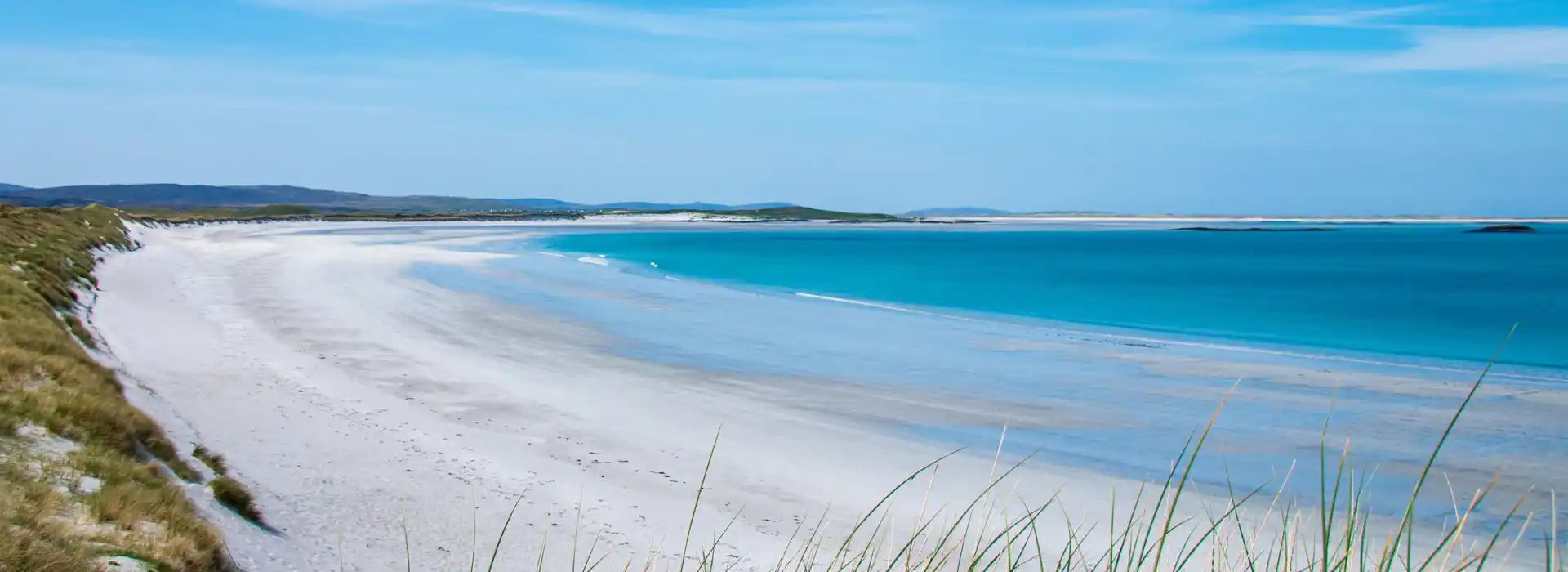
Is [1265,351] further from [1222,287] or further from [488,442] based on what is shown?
[1222,287]

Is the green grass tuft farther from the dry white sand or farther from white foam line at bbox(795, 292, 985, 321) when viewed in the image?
white foam line at bbox(795, 292, 985, 321)

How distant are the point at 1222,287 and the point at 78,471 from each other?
41905 millimetres

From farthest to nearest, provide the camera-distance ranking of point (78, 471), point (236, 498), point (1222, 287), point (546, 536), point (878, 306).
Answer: point (1222, 287)
point (878, 306)
point (236, 498)
point (78, 471)
point (546, 536)

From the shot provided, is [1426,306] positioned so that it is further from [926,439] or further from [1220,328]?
[926,439]

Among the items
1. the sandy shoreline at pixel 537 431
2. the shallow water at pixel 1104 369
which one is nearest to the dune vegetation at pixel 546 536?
the sandy shoreline at pixel 537 431

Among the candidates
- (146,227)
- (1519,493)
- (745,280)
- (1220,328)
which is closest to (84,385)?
(1519,493)

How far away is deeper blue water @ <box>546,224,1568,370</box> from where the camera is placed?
24.9 m

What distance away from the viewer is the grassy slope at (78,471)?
4645mm

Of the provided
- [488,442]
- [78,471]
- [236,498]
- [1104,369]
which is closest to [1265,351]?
[1104,369]

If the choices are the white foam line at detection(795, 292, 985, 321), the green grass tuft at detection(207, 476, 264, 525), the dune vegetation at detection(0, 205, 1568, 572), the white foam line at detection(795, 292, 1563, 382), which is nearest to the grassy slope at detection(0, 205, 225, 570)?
the dune vegetation at detection(0, 205, 1568, 572)

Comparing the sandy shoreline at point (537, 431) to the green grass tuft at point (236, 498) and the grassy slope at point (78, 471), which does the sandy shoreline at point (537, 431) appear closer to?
the green grass tuft at point (236, 498)

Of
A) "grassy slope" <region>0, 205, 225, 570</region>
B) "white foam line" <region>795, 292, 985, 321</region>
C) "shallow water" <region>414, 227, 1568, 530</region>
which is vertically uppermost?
"grassy slope" <region>0, 205, 225, 570</region>

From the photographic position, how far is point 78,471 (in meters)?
6.07

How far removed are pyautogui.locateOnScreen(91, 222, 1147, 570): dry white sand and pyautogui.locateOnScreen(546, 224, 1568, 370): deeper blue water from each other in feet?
50.5
